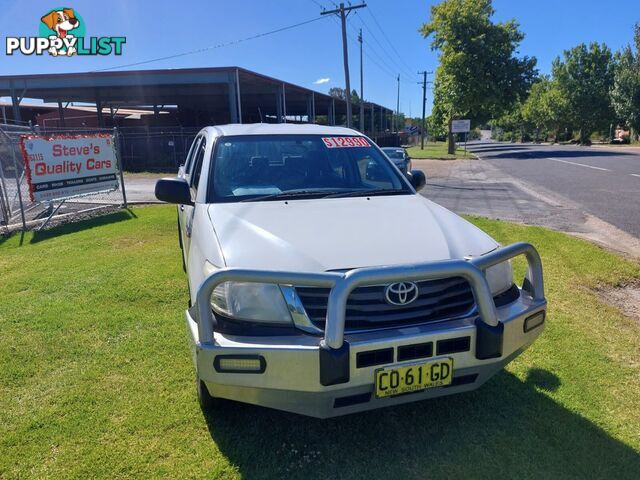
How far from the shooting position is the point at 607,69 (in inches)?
2266

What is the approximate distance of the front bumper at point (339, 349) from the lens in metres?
2.08

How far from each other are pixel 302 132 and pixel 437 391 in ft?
8.53

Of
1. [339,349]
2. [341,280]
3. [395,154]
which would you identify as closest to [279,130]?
[341,280]

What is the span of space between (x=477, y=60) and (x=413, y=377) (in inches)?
1588

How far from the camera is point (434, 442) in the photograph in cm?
263

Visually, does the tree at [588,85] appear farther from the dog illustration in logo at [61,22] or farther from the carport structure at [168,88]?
the dog illustration in logo at [61,22]

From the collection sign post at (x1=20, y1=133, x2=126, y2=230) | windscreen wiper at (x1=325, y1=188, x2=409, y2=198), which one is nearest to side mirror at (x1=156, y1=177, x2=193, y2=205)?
windscreen wiper at (x1=325, y1=188, x2=409, y2=198)

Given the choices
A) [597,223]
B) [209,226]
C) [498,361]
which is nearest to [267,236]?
[209,226]

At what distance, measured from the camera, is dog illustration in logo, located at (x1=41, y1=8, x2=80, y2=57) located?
62.3 feet

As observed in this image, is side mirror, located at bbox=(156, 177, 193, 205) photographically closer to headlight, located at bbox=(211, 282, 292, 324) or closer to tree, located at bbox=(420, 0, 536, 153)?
headlight, located at bbox=(211, 282, 292, 324)

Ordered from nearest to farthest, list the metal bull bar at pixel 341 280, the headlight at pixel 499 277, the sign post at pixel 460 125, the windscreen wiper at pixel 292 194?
1. the metal bull bar at pixel 341 280
2. the headlight at pixel 499 277
3. the windscreen wiper at pixel 292 194
4. the sign post at pixel 460 125

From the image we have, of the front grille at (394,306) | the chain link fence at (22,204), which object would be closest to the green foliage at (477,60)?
the chain link fence at (22,204)

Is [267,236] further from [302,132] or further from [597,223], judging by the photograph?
[597,223]

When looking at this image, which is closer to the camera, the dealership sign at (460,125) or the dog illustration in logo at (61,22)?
the dog illustration in logo at (61,22)
